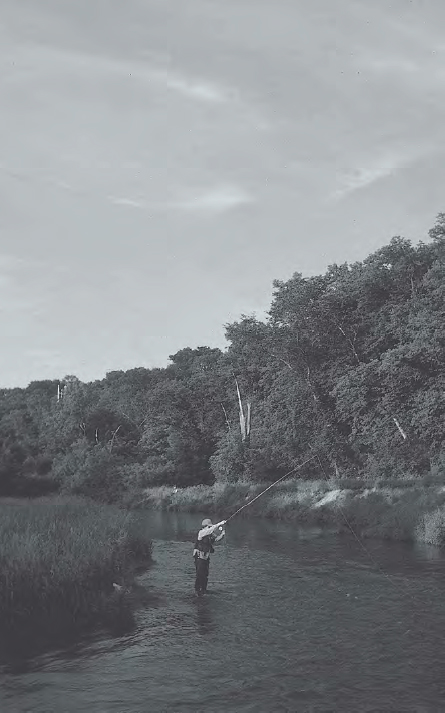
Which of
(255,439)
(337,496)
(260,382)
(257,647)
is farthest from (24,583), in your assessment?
(260,382)

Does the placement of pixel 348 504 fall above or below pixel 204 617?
above

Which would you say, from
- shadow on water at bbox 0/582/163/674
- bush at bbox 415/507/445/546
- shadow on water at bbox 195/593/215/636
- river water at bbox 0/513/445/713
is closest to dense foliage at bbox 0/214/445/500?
bush at bbox 415/507/445/546

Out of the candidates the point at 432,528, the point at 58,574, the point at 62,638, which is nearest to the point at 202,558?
the point at 58,574

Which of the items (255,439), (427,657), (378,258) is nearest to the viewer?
(427,657)

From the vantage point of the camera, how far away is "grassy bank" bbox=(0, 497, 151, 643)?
45.3 feet

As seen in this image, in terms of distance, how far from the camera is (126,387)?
361 feet

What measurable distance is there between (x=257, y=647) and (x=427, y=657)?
3309mm

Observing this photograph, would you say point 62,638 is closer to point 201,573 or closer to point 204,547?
point 201,573

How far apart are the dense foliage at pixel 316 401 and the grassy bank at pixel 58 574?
81.6ft

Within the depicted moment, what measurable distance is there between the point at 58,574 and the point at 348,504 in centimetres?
2183

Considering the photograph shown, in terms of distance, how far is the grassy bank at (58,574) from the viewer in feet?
45.3

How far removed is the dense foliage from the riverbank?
4.63 m

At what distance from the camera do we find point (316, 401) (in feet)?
160

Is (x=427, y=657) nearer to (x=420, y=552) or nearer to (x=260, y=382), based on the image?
(x=420, y=552)
